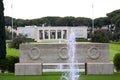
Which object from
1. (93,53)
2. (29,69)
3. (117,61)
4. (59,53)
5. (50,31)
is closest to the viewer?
(29,69)

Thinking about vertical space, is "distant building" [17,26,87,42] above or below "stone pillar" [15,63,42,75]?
above

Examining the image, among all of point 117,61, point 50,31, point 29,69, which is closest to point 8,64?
point 29,69

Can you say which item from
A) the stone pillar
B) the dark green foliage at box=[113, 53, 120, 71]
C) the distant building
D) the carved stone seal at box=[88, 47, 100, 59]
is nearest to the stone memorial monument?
the carved stone seal at box=[88, 47, 100, 59]

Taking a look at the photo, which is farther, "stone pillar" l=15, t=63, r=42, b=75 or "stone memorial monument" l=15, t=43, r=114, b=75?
"stone memorial monument" l=15, t=43, r=114, b=75

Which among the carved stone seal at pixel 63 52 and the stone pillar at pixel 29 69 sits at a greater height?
the carved stone seal at pixel 63 52

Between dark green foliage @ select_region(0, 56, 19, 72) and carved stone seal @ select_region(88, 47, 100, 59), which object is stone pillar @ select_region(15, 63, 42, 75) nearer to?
dark green foliage @ select_region(0, 56, 19, 72)

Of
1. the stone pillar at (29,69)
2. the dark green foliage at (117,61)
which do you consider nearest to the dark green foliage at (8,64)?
the stone pillar at (29,69)

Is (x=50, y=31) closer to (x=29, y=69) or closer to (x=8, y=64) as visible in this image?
(x=8, y=64)

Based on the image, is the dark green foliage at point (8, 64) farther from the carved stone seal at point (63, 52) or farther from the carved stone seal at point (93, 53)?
the carved stone seal at point (93, 53)

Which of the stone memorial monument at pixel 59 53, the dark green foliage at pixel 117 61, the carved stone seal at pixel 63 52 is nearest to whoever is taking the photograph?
the stone memorial monument at pixel 59 53

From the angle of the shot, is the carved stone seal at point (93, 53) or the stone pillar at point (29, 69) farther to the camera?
the carved stone seal at point (93, 53)

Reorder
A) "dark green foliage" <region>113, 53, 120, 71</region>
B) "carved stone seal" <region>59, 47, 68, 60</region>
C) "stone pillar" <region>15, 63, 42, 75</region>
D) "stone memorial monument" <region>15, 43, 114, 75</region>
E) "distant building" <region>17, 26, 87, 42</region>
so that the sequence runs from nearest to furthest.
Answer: "stone pillar" <region>15, 63, 42, 75</region> < "stone memorial monument" <region>15, 43, 114, 75</region> < "carved stone seal" <region>59, 47, 68, 60</region> < "dark green foliage" <region>113, 53, 120, 71</region> < "distant building" <region>17, 26, 87, 42</region>

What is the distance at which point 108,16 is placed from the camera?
92.5 meters

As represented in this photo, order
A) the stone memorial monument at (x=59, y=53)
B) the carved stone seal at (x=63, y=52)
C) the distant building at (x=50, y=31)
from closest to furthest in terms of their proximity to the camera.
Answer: the stone memorial monument at (x=59, y=53)
the carved stone seal at (x=63, y=52)
the distant building at (x=50, y=31)
